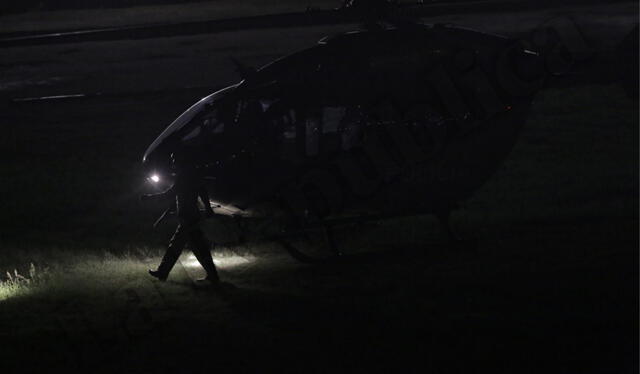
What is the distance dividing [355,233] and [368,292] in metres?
3.49

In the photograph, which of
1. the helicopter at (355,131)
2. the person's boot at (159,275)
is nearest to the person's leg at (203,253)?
the person's boot at (159,275)

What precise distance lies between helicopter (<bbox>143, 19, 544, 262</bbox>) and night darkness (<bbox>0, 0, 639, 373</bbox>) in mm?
25

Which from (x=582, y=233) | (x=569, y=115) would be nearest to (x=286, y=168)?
(x=582, y=233)

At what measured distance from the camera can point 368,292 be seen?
10242 millimetres

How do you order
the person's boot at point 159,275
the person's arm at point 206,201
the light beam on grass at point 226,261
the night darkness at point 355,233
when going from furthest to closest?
the light beam on grass at point 226,261 → the person's arm at point 206,201 → the person's boot at point 159,275 → the night darkness at point 355,233

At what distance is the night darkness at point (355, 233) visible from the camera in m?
8.59

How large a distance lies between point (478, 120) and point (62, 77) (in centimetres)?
2674

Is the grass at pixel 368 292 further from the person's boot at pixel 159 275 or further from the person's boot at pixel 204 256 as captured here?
the person's boot at pixel 204 256

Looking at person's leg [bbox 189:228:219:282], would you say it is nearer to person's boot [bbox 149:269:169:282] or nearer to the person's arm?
person's boot [bbox 149:269:169:282]

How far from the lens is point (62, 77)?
1425 inches

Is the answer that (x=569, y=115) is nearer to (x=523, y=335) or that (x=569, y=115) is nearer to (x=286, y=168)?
(x=286, y=168)

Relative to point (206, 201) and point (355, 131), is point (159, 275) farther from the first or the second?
point (355, 131)

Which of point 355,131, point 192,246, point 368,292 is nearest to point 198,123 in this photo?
point 192,246

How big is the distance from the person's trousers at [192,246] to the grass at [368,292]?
0.32m
